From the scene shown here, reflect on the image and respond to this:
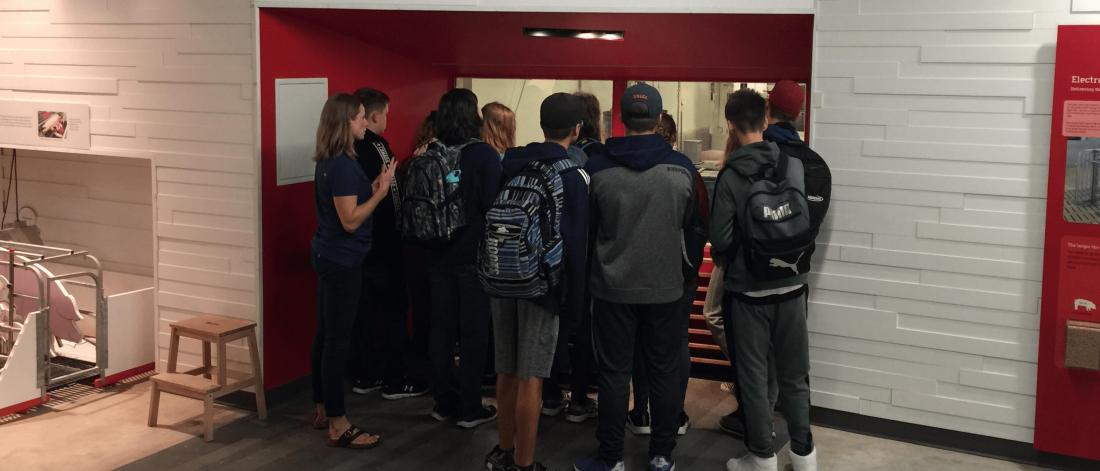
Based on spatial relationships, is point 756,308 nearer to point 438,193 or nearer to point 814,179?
point 814,179

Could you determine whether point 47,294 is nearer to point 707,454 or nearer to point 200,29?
point 200,29

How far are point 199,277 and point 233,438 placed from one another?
103 centimetres

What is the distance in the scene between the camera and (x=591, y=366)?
5.55 metres

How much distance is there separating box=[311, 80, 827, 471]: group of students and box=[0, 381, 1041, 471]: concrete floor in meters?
0.20

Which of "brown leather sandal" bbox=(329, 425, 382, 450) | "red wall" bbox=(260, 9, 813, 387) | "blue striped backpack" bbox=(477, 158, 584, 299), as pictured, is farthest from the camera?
"red wall" bbox=(260, 9, 813, 387)

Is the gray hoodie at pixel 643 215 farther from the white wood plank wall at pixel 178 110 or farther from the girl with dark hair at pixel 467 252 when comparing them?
the white wood plank wall at pixel 178 110

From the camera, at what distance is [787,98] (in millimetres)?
4703

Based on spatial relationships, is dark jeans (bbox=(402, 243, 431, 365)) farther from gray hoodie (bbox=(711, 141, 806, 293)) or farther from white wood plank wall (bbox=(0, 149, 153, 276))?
white wood plank wall (bbox=(0, 149, 153, 276))

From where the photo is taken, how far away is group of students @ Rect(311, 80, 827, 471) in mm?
4316

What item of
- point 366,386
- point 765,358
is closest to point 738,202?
point 765,358

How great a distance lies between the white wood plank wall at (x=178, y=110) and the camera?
5625 mm

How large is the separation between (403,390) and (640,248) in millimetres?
2022

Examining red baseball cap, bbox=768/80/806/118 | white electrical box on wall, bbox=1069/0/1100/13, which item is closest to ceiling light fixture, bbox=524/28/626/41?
red baseball cap, bbox=768/80/806/118

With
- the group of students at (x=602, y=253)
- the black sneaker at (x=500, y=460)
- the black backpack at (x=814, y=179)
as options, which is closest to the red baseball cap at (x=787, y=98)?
the group of students at (x=602, y=253)
